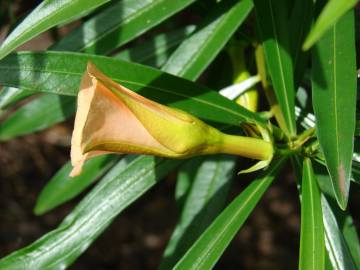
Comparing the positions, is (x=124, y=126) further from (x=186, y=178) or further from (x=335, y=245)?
(x=186, y=178)

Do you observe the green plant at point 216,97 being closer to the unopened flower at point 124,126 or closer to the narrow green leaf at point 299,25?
the narrow green leaf at point 299,25

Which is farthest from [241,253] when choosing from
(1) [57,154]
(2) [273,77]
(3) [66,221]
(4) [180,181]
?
(2) [273,77]

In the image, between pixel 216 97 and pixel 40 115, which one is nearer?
pixel 216 97

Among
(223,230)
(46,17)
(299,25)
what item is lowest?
(223,230)

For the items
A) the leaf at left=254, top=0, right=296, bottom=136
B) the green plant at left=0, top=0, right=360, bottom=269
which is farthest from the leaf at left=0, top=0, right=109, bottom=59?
the leaf at left=254, top=0, right=296, bottom=136

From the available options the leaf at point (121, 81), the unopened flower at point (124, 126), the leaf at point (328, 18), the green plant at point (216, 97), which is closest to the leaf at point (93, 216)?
the green plant at point (216, 97)

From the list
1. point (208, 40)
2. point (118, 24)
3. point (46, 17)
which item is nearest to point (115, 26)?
point (118, 24)
